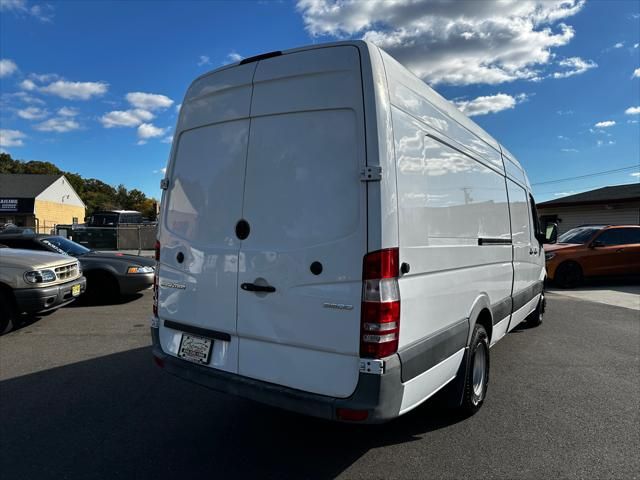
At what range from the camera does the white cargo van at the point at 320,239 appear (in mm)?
2496

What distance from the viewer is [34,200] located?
152 feet

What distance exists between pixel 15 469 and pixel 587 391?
4.97 metres

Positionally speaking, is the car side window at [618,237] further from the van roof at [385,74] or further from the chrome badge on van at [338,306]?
the chrome badge on van at [338,306]

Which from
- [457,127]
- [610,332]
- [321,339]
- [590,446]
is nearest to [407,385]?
[321,339]

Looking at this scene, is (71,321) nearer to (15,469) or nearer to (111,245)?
(15,469)

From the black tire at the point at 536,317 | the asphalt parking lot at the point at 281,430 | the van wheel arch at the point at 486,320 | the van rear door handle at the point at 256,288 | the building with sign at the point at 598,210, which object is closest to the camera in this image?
the van rear door handle at the point at 256,288

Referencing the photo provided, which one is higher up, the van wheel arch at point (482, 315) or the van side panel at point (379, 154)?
the van side panel at point (379, 154)

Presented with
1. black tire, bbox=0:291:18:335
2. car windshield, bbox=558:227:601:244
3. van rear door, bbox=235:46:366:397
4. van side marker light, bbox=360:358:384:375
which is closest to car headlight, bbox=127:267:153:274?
black tire, bbox=0:291:18:335

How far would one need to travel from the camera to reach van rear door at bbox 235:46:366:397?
253 cm

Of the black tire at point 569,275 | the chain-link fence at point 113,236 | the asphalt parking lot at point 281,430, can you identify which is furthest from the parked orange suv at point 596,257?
the chain-link fence at point 113,236

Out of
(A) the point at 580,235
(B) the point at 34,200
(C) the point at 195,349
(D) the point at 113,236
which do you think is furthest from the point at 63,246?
(B) the point at 34,200

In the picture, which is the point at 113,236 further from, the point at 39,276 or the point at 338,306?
the point at 338,306

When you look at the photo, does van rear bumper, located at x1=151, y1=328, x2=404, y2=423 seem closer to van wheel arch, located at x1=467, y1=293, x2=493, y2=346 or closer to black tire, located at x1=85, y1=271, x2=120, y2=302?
van wheel arch, located at x1=467, y1=293, x2=493, y2=346

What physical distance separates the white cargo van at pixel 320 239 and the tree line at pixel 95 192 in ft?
221
